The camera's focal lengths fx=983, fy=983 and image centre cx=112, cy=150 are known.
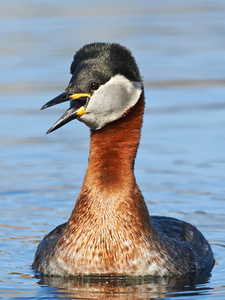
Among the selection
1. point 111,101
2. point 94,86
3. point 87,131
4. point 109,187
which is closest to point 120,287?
point 109,187

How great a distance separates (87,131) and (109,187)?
26.3 feet

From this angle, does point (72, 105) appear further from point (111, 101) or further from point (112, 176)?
point (112, 176)

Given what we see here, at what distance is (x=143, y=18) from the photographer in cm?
3056

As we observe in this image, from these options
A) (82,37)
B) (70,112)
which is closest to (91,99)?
(70,112)

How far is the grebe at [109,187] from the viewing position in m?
12.6

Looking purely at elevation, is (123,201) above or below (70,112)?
below

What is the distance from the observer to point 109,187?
12.9m

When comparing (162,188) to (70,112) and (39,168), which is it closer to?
(39,168)

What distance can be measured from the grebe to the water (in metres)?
0.25

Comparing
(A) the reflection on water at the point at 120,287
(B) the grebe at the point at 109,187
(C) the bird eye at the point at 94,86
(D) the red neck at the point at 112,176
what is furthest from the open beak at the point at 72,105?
(A) the reflection on water at the point at 120,287

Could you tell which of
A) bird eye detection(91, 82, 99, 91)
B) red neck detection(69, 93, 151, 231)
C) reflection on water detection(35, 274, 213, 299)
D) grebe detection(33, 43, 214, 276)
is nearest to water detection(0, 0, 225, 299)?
reflection on water detection(35, 274, 213, 299)

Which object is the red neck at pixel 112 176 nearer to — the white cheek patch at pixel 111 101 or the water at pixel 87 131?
the white cheek patch at pixel 111 101

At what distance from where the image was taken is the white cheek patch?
41.4ft

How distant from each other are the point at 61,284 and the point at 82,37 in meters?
15.2
